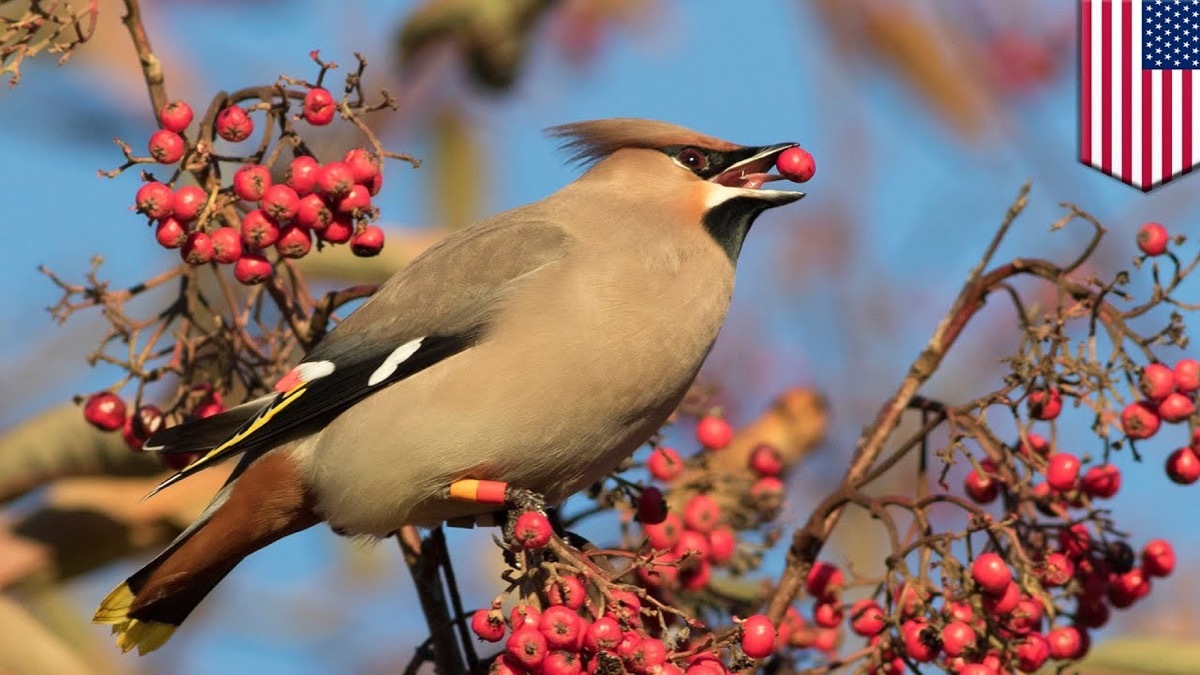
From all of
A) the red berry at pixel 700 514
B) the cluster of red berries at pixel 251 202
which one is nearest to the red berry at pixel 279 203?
the cluster of red berries at pixel 251 202

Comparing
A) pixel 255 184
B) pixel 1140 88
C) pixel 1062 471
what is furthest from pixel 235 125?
pixel 1140 88

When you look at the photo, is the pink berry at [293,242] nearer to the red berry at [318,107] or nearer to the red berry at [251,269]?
the red berry at [251,269]

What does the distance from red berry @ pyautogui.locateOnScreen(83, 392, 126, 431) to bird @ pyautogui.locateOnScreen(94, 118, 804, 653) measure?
0.15 m

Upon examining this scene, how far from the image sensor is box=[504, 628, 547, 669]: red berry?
8.14 feet

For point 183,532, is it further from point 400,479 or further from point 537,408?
point 537,408

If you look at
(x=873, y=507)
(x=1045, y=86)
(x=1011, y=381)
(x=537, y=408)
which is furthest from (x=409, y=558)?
(x=1045, y=86)

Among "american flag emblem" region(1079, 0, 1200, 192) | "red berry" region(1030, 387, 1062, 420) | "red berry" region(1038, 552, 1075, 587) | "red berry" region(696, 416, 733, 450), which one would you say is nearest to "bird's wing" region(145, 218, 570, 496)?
"red berry" region(696, 416, 733, 450)

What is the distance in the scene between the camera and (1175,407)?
2.81m

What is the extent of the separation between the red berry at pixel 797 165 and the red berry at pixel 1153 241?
62 centimetres

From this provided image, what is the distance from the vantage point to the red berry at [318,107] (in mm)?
2725

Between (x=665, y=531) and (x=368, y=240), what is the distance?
0.74 metres

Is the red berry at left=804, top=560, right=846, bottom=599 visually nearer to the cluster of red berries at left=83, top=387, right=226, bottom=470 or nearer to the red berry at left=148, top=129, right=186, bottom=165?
the cluster of red berries at left=83, top=387, right=226, bottom=470

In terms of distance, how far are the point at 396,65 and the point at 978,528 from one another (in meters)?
1.60

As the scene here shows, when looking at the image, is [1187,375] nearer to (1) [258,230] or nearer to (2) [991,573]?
(2) [991,573]
